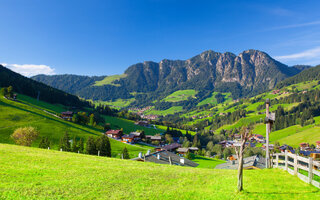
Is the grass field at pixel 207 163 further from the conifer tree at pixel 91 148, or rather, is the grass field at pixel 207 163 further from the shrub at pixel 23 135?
the shrub at pixel 23 135

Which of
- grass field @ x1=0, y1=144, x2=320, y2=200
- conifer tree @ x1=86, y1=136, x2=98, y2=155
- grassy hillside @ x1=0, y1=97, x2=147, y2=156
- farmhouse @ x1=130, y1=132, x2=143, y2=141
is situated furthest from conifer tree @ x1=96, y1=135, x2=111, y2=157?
farmhouse @ x1=130, y1=132, x2=143, y2=141

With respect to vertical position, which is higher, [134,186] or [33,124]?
[134,186]

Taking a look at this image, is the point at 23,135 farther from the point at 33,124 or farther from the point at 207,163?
the point at 207,163

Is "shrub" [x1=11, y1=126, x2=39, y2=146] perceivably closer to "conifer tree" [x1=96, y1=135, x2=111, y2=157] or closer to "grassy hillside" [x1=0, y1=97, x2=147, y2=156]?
"grassy hillside" [x1=0, y1=97, x2=147, y2=156]

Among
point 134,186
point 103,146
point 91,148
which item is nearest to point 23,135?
point 91,148

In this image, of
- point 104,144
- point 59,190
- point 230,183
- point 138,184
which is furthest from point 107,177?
point 104,144

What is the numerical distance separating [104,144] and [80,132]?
38506 mm

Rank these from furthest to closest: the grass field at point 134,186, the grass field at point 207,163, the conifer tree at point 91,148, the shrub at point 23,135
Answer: the grass field at point 207,163
the conifer tree at point 91,148
the shrub at point 23,135
the grass field at point 134,186

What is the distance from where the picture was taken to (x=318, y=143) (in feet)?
477

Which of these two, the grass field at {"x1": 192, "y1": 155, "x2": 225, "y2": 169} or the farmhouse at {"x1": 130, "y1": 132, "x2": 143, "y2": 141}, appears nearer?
the grass field at {"x1": 192, "y1": 155, "x2": 225, "y2": 169}

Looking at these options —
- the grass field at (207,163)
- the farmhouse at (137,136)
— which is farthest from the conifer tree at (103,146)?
the farmhouse at (137,136)

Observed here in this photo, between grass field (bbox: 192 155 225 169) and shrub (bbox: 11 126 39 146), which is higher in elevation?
shrub (bbox: 11 126 39 146)

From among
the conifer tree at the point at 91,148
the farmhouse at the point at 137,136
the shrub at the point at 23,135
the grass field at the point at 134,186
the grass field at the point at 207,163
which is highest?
the grass field at the point at 134,186

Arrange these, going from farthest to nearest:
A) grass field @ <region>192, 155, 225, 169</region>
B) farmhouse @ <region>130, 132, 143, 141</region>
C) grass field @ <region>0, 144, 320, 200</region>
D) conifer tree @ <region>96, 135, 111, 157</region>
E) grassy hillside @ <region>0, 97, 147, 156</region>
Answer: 1. farmhouse @ <region>130, 132, 143, 141</region>
2. grass field @ <region>192, 155, 225, 169</region>
3. grassy hillside @ <region>0, 97, 147, 156</region>
4. conifer tree @ <region>96, 135, 111, 157</region>
5. grass field @ <region>0, 144, 320, 200</region>
